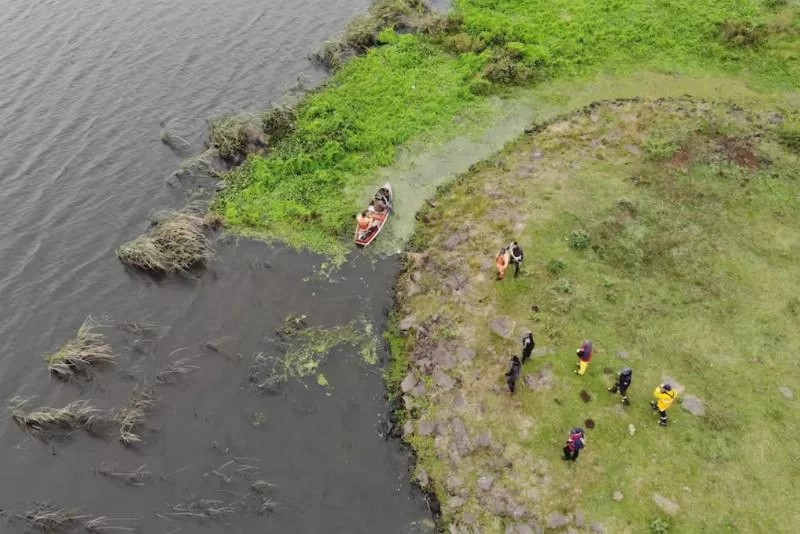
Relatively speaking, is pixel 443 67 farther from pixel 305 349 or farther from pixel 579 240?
pixel 305 349

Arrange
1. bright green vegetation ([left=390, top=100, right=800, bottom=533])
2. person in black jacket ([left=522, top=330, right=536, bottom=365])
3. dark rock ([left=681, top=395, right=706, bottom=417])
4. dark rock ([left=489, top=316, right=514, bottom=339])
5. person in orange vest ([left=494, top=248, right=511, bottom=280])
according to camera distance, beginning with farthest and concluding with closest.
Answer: person in orange vest ([left=494, top=248, right=511, bottom=280])
dark rock ([left=489, top=316, right=514, bottom=339])
person in black jacket ([left=522, top=330, right=536, bottom=365])
dark rock ([left=681, top=395, right=706, bottom=417])
bright green vegetation ([left=390, top=100, right=800, bottom=533])

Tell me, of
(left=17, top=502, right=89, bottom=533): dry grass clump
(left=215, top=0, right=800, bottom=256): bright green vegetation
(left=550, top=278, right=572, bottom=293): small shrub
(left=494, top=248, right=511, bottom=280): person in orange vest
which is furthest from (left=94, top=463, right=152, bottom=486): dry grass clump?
(left=550, top=278, right=572, bottom=293): small shrub

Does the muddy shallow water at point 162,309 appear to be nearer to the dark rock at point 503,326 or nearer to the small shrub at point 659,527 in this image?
the dark rock at point 503,326

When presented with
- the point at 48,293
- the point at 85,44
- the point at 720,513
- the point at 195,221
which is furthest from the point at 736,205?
the point at 85,44

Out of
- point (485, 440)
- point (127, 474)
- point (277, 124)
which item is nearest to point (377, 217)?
point (277, 124)

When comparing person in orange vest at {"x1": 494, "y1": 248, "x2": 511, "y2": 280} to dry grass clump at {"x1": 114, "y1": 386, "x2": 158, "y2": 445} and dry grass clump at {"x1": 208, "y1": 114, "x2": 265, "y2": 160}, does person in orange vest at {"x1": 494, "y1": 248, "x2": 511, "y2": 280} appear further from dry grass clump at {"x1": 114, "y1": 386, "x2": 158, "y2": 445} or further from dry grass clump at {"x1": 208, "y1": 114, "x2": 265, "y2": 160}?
dry grass clump at {"x1": 208, "y1": 114, "x2": 265, "y2": 160}

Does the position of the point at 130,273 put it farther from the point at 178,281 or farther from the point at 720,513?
the point at 720,513
